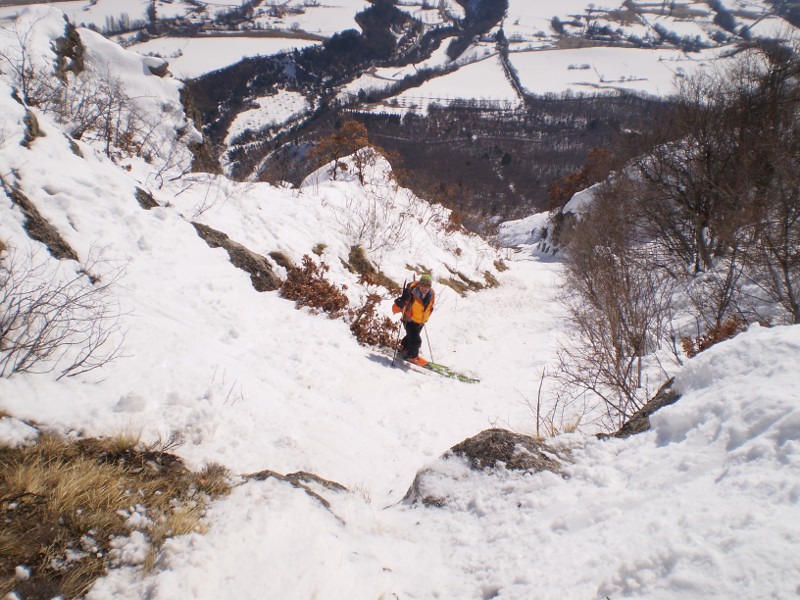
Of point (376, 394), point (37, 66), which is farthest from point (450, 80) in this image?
point (376, 394)

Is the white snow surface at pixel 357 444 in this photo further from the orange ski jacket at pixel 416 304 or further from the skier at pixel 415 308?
the orange ski jacket at pixel 416 304

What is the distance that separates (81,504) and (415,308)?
5.38 m

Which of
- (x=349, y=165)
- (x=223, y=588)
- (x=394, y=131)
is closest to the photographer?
(x=223, y=588)

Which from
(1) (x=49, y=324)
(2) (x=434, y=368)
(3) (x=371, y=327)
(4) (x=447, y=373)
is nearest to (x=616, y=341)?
(4) (x=447, y=373)

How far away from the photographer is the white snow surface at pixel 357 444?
166cm

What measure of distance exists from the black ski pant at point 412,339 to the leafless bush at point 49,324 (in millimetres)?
4262

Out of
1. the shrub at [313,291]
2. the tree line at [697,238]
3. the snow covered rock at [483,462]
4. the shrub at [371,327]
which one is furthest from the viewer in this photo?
the shrub at [371,327]

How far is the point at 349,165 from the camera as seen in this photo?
16.3 metres

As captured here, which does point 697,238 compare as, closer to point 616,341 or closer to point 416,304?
point 616,341

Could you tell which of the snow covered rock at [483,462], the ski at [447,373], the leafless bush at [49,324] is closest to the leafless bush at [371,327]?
the ski at [447,373]

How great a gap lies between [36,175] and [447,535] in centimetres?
625

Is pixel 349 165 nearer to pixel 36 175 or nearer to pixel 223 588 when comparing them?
pixel 36 175

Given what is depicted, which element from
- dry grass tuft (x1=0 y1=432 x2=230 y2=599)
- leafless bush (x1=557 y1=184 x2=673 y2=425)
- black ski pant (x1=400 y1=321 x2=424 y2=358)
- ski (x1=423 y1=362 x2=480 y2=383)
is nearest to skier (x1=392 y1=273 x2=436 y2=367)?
black ski pant (x1=400 y1=321 x2=424 y2=358)

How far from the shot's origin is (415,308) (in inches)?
273
